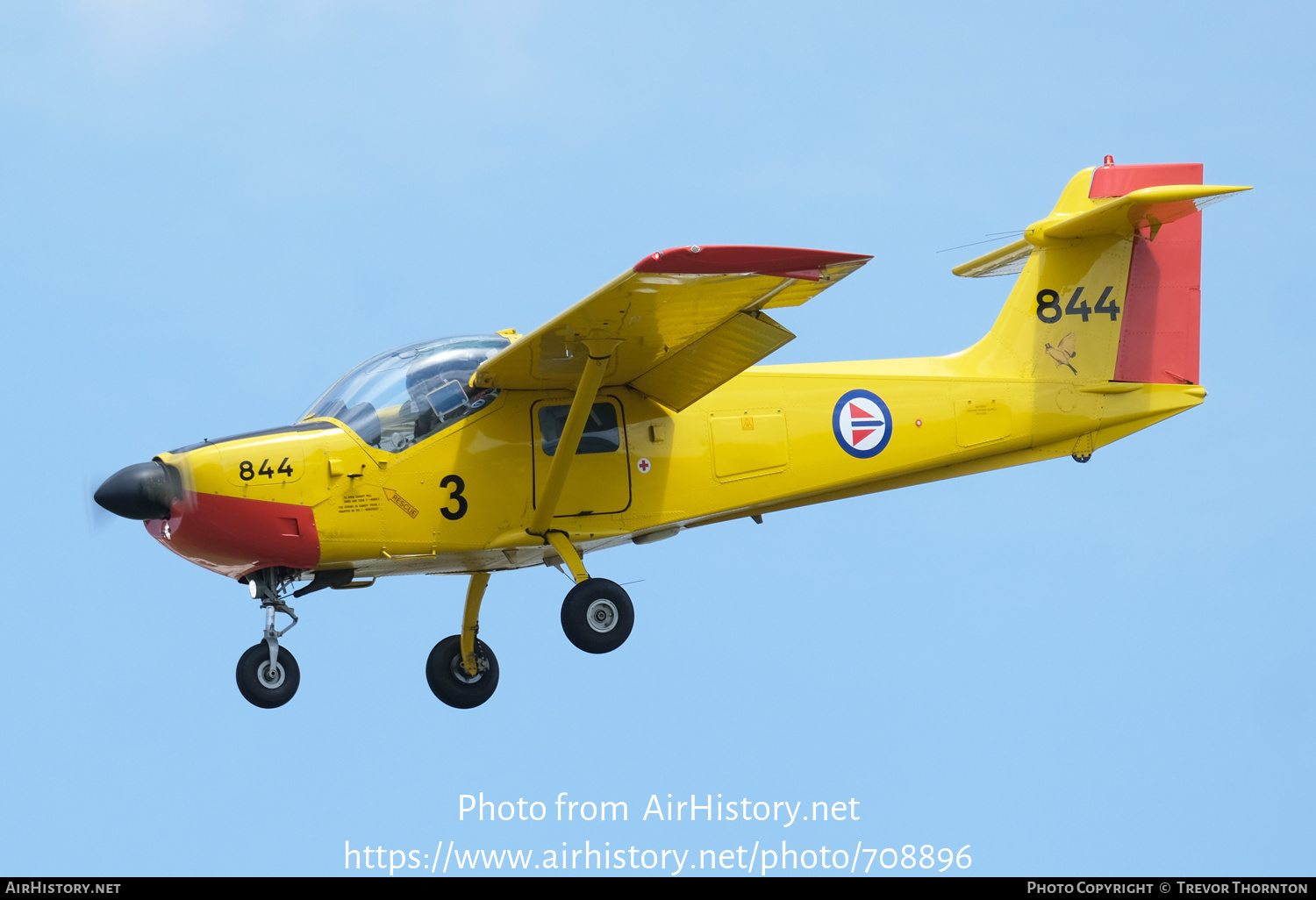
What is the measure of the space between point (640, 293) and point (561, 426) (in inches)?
82.6

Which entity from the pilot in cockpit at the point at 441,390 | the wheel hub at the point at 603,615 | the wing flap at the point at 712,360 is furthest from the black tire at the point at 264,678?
the wing flap at the point at 712,360

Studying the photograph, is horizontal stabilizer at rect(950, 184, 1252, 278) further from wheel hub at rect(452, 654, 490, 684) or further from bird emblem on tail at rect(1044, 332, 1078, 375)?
wheel hub at rect(452, 654, 490, 684)

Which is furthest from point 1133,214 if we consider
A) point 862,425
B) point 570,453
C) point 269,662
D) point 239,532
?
point 269,662

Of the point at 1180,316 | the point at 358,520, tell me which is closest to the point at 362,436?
the point at 358,520

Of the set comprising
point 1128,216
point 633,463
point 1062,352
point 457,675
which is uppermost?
point 1128,216

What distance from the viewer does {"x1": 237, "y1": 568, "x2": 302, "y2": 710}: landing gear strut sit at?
44.0ft

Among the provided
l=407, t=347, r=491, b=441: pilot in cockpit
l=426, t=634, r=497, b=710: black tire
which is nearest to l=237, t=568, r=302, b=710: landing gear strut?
l=407, t=347, r=491, b=441: pilot in cockpit

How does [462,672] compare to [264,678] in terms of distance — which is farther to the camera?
[462,672]

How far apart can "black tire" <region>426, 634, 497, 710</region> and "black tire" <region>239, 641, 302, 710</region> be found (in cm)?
212

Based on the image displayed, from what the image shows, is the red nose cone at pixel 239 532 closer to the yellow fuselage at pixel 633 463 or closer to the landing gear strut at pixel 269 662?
the yellow fuselage at pixel 633 463

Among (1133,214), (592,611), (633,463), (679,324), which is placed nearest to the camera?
(679,324)

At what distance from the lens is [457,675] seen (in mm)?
15570

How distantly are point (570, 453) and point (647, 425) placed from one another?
107cm

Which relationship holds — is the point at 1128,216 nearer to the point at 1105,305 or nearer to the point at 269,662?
the point at 1105,305
